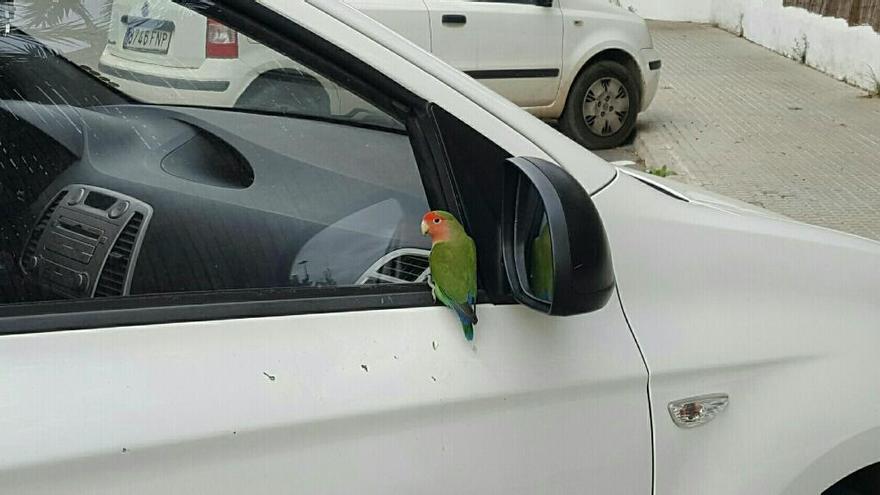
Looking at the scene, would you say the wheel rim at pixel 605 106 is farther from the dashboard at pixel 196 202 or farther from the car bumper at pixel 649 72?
the dashboard at pixel 196 202

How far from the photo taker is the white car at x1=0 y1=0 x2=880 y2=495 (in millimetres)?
1431

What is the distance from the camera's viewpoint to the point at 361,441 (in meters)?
1.50

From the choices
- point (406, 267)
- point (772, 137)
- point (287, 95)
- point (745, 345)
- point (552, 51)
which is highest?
point (287, 95)

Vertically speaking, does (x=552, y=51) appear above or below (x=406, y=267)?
below

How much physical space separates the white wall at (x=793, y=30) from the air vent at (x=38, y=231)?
10.0 metres

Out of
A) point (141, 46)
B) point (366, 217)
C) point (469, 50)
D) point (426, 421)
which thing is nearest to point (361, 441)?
point (426, 421)

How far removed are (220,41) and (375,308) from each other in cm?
56

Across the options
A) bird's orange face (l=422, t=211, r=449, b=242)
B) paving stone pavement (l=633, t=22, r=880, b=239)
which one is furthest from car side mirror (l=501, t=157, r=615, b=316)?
paving stone pavement (l=633, t=22, r=880, b=239)

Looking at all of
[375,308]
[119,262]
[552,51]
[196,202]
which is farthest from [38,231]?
[552,51]

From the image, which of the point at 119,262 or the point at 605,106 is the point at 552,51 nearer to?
the point at 605,106

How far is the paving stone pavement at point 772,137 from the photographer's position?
665cm

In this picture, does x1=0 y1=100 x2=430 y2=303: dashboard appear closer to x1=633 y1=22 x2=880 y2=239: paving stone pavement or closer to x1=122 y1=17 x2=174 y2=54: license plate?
x1=122 y1=17 x2=174 y2=54: license plate

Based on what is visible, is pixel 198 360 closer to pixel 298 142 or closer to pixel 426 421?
pixel 426 421

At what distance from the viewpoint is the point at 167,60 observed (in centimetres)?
180
